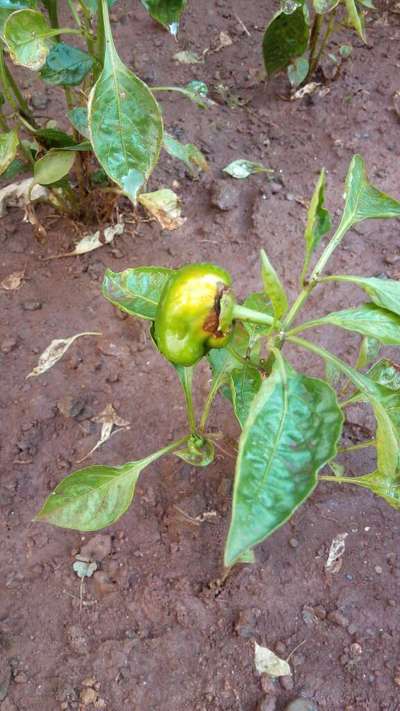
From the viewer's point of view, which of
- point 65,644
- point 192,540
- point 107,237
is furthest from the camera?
point 107,237

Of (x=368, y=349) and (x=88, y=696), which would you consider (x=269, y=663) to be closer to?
(x=88, y=696)

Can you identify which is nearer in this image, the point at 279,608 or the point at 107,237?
the point at 279,608

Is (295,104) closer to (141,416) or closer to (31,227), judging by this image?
(31,227)

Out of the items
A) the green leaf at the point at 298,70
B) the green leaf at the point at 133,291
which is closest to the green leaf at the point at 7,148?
the green leaf at the point at 133,291

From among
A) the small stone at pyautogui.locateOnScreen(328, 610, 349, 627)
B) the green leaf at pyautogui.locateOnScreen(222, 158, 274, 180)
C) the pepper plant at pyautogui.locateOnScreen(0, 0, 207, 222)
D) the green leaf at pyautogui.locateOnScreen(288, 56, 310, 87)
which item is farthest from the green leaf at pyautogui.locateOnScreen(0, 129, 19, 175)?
the small stone at pyautogui.locateOnScreen(328, 610, 349, 627)

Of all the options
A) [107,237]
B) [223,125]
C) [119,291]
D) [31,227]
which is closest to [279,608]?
[119,291]

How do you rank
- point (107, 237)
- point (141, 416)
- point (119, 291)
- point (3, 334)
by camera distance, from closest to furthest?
1. point (119, 291)
2. point (141, 416)
3. point (3, 334)
4. point (107, 237)

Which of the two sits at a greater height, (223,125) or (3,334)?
(223,125)

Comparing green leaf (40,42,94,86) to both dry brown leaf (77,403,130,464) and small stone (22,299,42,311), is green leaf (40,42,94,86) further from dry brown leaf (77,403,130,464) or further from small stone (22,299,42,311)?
dry brown leaf (77,403,130,464)
